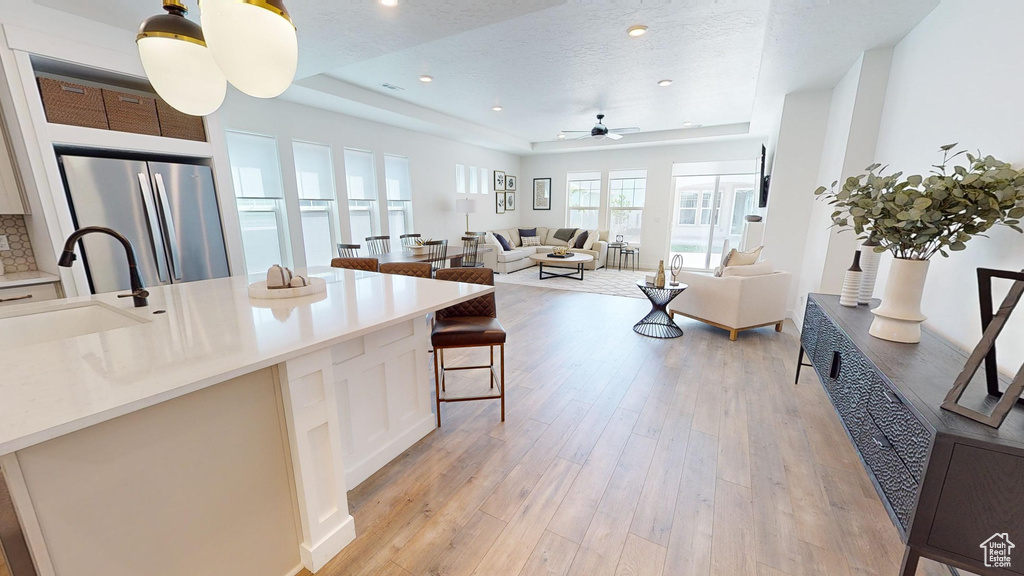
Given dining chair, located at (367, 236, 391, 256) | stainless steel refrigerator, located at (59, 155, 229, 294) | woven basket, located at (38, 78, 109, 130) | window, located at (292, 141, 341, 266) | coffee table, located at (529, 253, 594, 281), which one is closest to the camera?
woven basket, located at (38, 78, 109, 130)

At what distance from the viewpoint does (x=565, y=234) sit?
8.81 m

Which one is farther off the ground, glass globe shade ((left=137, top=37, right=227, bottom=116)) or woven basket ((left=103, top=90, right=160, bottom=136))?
woven basket ((left=103, top=90, right=160, bottom=136))

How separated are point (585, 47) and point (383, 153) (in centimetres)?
373

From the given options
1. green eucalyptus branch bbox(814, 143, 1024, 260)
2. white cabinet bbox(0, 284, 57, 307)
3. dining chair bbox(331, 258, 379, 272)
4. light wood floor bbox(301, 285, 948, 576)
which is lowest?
Answer: light wood floor bbox(301, 285, 948, 576)

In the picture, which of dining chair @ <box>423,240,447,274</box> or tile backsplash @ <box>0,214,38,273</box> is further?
dining chair @ <box>423,240,447,274</box>

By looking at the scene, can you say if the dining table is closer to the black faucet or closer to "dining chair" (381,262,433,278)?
"dining chair" (381,262,433,278)

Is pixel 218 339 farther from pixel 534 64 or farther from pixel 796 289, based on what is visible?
pixel 796 289

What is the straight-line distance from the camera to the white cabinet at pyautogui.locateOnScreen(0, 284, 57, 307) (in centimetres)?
238

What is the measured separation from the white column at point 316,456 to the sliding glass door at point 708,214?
295 inches

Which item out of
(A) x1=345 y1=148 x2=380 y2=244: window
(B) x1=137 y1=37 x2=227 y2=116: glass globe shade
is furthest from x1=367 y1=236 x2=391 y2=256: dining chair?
(B) x1=137 y1=37 x2=227 y2=116: glass globe shade

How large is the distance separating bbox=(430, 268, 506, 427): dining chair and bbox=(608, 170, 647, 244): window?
6.68m

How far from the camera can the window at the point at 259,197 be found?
14.1ft

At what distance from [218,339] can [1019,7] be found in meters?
3.46

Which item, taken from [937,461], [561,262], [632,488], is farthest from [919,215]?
[561,262]
